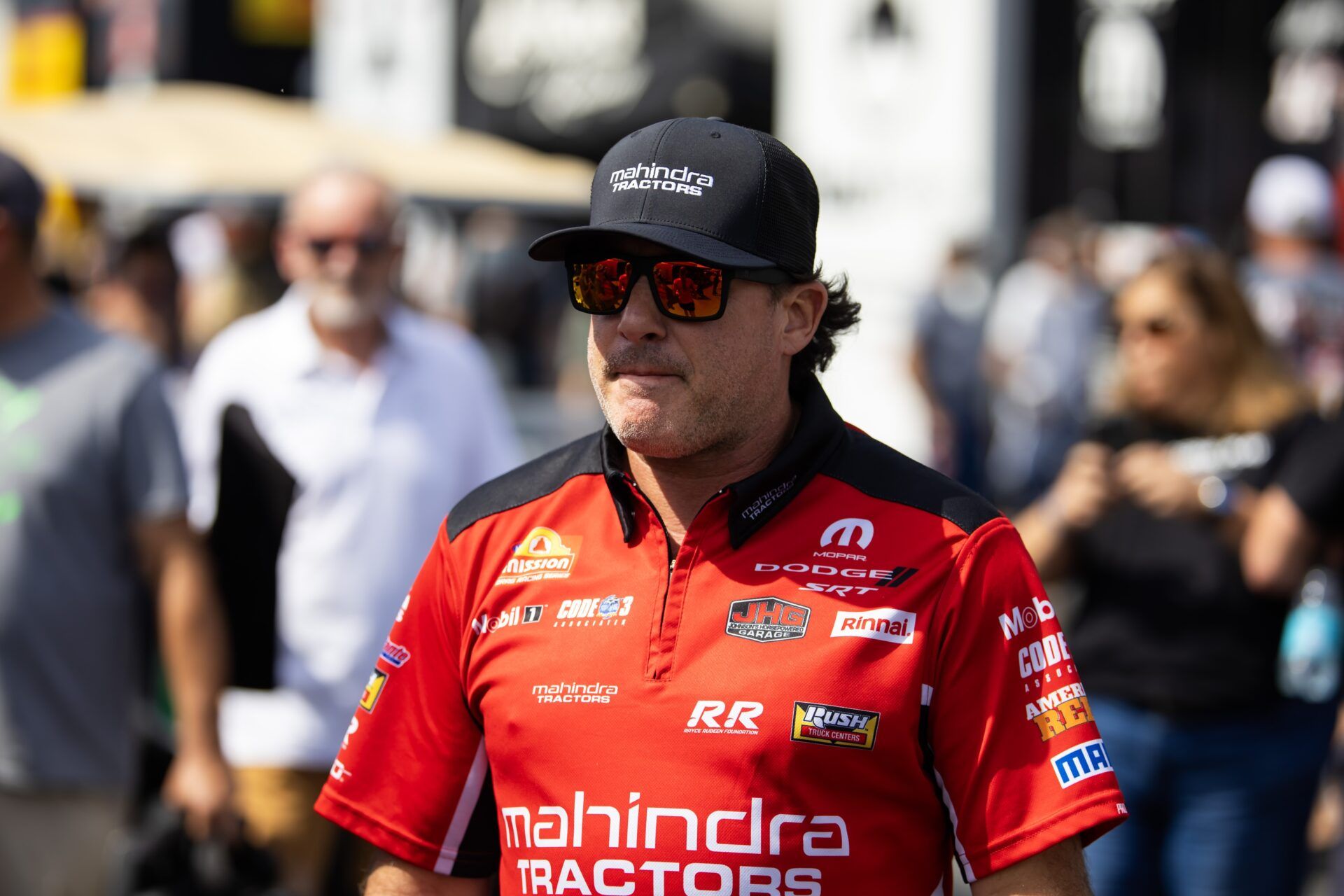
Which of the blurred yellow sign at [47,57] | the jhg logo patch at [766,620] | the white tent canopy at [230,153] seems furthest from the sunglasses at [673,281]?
the blurred yellow sign at [47,57]

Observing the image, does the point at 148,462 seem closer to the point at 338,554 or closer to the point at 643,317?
the point at 338,554

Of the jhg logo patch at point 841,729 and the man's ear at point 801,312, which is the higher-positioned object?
the man's ear at point 801,312

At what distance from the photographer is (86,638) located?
14.8 ft

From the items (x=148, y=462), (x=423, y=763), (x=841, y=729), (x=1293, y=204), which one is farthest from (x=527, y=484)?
(x=1293, y=204)

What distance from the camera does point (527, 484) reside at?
2768mm

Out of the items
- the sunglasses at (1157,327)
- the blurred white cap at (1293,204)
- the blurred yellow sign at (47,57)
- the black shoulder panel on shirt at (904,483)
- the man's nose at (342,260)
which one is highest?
the blurred yellow sign at (47,57)

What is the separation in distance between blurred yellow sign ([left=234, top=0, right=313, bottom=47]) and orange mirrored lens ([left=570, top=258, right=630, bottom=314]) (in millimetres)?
18751

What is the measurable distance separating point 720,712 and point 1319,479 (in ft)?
8.83

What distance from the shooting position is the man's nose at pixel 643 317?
2.52 m

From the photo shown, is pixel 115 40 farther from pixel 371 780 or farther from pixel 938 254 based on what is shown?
pixel 371 780

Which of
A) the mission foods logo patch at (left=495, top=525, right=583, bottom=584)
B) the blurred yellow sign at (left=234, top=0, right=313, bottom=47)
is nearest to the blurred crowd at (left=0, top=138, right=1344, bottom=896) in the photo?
the mission foods logo patch at (left=495, top=525, right=583, bottom=584)

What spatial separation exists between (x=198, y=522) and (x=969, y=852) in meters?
3.34

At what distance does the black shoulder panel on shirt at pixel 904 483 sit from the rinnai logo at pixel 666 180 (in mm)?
431

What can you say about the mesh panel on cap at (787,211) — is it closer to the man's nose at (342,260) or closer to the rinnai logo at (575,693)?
the rinnai logo at (575,693)
